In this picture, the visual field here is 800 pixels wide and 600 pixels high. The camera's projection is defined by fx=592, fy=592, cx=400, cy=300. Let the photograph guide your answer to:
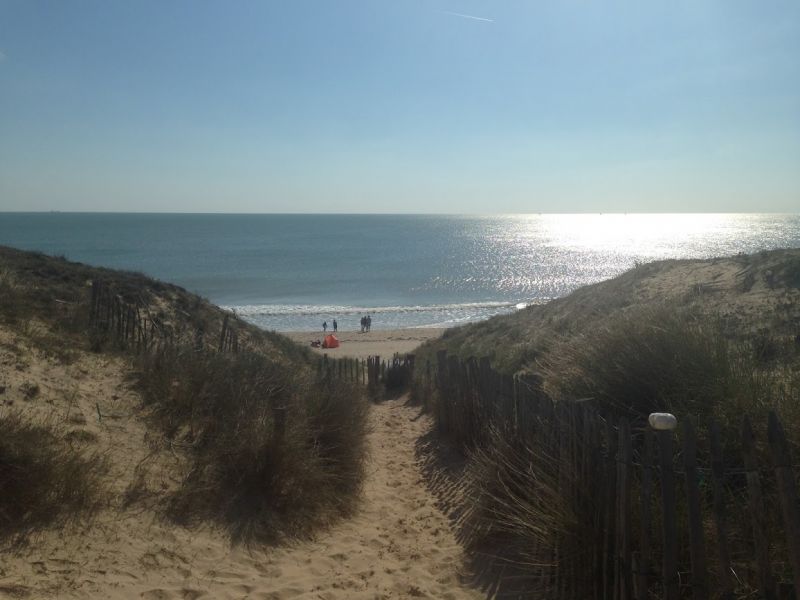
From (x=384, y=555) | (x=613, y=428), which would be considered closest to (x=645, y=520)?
(x=613, y=428)

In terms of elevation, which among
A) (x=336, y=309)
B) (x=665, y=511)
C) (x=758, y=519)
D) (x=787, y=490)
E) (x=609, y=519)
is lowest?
(x=336, y=309)

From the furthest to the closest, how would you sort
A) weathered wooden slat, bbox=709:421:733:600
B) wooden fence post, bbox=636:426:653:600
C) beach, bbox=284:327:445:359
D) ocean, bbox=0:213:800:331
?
ocean, bbox=0:213:800:331 < beach, bbox=284:327:445:359 < wooden fence post, bbox=636:426:653:600 < weathered wooden slat, bbox=709:421:733:600

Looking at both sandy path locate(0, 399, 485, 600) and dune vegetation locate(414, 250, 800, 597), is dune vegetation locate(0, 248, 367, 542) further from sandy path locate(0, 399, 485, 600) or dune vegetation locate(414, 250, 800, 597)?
dune vegetation locate(414, 250, 800, 597)

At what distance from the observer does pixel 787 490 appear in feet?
9.21

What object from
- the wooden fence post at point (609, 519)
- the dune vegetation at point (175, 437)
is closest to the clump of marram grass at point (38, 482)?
the dune vegetation at point (175, 437)

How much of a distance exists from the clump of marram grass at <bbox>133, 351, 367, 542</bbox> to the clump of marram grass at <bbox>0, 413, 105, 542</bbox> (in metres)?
0.75

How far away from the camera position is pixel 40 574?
4180 mm

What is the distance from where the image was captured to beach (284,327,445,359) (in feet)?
95.6

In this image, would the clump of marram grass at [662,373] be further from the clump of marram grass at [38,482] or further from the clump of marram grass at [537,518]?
the clump of marram grass at [38,482]

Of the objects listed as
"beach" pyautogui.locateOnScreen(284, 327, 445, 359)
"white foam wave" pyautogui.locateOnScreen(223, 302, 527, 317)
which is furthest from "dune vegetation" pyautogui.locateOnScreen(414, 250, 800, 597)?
"white foam wave" pyautogui.locateOnScreen(223, 302, 527, 317)

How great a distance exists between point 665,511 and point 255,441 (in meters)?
4.02

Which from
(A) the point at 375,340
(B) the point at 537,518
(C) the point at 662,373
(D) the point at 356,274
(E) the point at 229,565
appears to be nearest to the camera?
(B) the point at 537,518

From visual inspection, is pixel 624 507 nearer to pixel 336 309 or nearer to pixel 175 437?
pixel 175 437

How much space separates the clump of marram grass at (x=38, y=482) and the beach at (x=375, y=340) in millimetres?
21961
